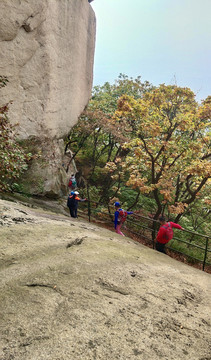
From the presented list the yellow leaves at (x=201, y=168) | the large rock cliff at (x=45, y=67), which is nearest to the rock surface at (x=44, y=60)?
the large rock cliff at (x=45, y=67)

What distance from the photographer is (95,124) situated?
14680mm

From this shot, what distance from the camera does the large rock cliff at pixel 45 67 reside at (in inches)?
328

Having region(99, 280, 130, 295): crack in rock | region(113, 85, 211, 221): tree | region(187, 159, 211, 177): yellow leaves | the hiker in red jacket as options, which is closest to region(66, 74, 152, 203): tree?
region(113, 85, 211, 221): tree

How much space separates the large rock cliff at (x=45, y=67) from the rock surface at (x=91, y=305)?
6438 millimetres

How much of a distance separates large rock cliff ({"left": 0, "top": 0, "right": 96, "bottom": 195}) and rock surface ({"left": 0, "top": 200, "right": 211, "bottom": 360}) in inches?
253

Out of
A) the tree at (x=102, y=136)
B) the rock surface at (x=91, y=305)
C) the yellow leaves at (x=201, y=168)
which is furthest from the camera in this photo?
the tree at (x=102, y=136)

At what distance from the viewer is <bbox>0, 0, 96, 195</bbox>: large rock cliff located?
8336mm

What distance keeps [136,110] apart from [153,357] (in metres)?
8.33

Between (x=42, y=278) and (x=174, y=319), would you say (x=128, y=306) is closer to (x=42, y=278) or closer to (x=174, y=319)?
(x=174, y=319)

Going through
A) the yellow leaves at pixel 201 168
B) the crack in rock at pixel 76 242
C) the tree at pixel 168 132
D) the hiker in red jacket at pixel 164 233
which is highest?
the tree at pixel 168 132

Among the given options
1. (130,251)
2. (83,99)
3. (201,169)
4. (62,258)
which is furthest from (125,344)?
(83,99)

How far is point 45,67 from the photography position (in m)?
9.77

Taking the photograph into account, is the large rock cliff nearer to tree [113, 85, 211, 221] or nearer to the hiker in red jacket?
tree [113, 85, 211, 221]

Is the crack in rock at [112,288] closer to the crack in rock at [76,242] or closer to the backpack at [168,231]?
the crack in rock at [76,242]
